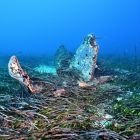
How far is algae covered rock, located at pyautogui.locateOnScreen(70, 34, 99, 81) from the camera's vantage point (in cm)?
1381

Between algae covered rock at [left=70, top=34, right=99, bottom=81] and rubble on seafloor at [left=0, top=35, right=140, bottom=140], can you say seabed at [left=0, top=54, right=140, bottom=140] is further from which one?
algae covered rock at [left=70, top=34, right=99, bottom=81]

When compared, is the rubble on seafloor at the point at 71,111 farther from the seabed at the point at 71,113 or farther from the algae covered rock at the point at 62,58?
the algae covered rock at the point at 62,58

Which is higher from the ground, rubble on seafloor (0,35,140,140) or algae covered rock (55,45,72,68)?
algae covered rock (55,45,72,68)

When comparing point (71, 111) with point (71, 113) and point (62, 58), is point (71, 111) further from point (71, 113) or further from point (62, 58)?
point (62, 58)

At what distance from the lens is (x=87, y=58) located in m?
14.0

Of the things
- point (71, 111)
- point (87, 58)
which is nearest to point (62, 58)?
point (87, 58)

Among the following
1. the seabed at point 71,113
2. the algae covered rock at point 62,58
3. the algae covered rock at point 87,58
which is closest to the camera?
the seabed at point 71,113

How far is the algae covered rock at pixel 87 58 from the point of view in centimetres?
1381

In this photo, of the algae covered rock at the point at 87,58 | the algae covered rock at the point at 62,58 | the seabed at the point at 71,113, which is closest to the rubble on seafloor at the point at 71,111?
the seabed at the point at 71,113

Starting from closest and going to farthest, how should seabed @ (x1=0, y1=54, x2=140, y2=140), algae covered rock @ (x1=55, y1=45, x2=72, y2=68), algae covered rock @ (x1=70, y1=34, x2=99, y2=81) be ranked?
1. seabed @ (x1=0, y1=54, x2=140, y2=140)
2. algae covered rock @ (x1=70, y1=34, x2=99, y2=81)
3. algae covered rock @ (x1=55, y1=45, x2=72, y2=68)

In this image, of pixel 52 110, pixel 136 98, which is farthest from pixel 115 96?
pixel 52 110

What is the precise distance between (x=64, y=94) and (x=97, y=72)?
431cm

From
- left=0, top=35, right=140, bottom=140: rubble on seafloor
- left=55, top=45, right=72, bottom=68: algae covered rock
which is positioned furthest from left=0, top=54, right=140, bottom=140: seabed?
left=55, top=45, right=72, bottom=68: algae covered rock

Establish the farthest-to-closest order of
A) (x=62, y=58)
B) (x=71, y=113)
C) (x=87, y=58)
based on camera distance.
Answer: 1. (x=62, y=58)
2. (x=87, y=58)
3. (x=71, y=113)
